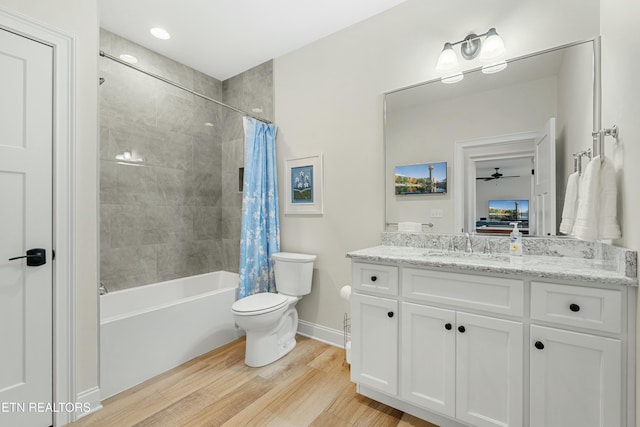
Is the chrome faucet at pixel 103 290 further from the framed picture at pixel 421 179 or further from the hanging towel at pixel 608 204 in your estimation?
the hanging towel at pixel 608 204

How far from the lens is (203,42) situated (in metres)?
2.63

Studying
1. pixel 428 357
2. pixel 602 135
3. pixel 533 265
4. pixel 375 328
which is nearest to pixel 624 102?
pixel 602 135

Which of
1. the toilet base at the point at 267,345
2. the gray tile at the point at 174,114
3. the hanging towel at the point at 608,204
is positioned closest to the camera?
the hanging towel at the point at 608,204

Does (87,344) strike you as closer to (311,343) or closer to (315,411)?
(315,411)

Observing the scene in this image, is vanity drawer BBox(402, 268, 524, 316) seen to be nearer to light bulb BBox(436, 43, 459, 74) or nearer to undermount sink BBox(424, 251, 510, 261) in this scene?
undermount sink BBox(424, 251, 510, 261)

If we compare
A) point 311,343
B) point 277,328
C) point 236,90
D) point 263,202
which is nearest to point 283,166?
point 263,202

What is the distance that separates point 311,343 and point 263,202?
1.33 meters

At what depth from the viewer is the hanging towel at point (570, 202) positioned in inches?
58.0

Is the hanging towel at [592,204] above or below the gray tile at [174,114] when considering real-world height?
below

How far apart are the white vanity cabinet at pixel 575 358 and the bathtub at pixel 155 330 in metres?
2.15

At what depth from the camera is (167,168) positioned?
9.53 ft

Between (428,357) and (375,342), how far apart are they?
30 cm

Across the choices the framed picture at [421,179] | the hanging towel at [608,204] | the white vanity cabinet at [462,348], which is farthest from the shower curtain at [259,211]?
the hanging towel at [608,204]

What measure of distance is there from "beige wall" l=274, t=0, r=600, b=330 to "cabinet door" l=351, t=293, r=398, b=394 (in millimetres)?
675
